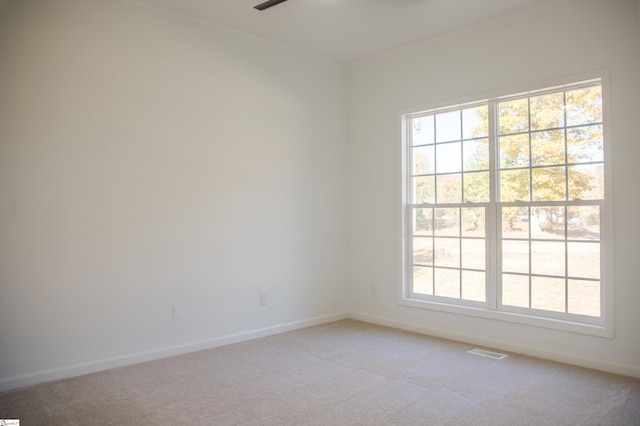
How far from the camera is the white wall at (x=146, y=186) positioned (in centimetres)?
331

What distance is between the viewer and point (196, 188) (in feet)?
13.7

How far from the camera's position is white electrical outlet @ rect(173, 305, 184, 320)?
13.1ft

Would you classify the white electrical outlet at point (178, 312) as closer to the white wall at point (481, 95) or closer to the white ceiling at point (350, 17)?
the white wall at point (481, 95)

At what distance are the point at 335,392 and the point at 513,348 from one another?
1.83 meters

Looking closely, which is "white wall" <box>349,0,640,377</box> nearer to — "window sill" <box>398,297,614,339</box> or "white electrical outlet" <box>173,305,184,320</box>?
"window sill" <box>398,297,614,339</box>

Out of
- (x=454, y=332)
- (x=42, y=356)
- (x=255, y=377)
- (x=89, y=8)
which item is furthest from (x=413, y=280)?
(x=89, y=8)

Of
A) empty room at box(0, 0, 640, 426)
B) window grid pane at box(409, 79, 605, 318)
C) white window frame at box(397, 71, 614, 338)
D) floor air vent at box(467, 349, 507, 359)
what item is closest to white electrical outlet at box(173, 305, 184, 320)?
empty room at box(0, 0, 640, 426)

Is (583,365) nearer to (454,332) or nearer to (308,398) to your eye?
(454,332)

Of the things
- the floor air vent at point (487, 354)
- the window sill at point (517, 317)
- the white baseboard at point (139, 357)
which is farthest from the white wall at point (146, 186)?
the floor air vent at point (487, 354)

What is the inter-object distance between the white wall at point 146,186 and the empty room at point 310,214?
0.02 m

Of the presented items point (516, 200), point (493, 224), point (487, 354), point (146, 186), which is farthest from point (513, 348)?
point (146, 186)

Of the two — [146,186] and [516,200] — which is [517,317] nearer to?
[516,200]

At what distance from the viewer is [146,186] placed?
3865 mm

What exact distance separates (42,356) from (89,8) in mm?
2654
